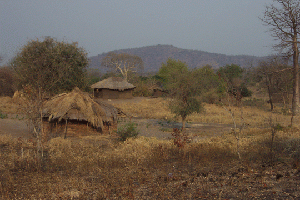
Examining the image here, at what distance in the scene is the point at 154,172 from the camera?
6242 millimetres

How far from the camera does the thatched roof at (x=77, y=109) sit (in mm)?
10688

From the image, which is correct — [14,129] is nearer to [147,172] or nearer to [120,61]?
[147,172]

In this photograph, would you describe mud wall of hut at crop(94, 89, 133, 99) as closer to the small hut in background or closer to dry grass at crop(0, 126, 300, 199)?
the small hut in background

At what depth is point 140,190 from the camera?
5.06 meters

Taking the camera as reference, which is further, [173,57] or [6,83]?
[173,57]

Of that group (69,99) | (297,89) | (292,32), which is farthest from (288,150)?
(297,89)

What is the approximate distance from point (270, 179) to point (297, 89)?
54.5 ft

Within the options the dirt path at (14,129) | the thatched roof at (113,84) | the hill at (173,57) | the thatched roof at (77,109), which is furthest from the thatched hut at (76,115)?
the hill at (173,57)

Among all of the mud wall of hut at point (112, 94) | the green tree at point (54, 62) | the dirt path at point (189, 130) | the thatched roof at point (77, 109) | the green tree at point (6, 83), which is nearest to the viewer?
the thatched roof at point (77, 109)

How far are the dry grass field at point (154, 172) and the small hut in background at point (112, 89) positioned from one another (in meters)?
22.4

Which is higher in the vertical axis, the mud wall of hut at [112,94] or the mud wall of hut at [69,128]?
the mud wall of hut at [112,94]

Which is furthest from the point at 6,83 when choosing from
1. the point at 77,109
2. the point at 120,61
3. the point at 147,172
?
the point at 120,61

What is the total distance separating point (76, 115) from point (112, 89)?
823 inches

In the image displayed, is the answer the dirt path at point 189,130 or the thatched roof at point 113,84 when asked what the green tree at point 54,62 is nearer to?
the dirt path at point 189,130
